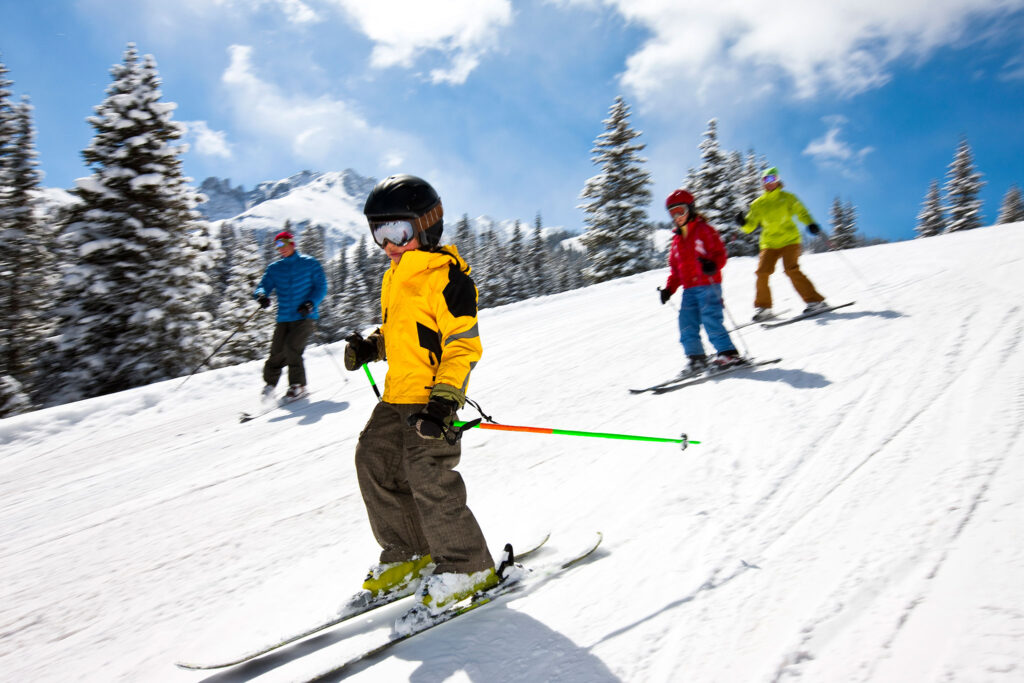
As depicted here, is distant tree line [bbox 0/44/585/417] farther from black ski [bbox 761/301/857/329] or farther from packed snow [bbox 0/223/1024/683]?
black ski [bbox 761/301/857/329]

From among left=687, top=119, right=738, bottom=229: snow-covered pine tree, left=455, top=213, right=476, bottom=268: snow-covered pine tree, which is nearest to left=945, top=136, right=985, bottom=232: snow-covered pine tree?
left=687, top=119, right=738, bottom=229: snow-covered pine tree

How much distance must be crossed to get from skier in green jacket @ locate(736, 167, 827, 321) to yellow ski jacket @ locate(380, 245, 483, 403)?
257 inches

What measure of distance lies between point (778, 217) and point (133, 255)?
1785 centimetres

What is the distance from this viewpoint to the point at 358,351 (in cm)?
284

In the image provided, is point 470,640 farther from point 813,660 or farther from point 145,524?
point 145,524

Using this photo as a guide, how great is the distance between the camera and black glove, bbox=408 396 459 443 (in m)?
2.12

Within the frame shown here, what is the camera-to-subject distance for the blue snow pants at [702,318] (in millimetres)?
5742

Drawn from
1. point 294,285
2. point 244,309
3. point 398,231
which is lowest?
Result: point 398,231

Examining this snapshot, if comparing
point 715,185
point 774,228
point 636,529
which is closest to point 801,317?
point 774,228

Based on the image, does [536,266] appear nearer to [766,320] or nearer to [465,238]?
[465,238]

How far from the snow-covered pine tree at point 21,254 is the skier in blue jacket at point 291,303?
49.9 feet

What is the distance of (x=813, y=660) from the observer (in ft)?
5.73

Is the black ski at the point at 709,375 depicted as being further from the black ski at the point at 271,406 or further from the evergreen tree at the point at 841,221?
the evergreen tree at the point at 841,221

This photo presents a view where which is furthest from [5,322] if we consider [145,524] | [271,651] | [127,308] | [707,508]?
[707,508]
